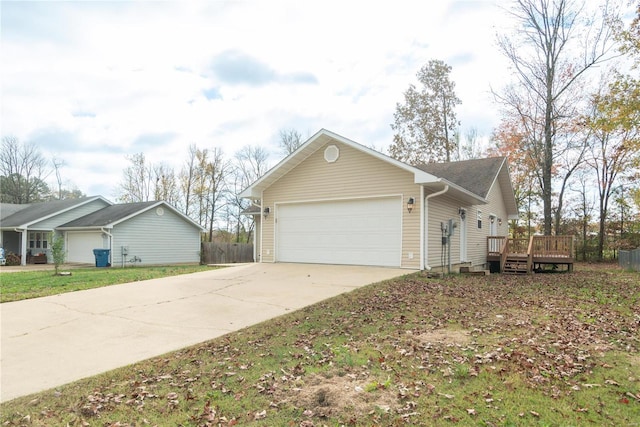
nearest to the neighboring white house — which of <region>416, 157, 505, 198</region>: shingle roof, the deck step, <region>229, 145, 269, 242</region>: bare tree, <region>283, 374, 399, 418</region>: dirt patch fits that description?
→ <region>229, 145, 269, 242</region>: bare tree

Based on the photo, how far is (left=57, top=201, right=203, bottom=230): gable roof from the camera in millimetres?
20564

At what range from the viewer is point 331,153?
13.0 m

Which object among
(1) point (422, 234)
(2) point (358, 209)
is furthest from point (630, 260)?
(2) point (358, 209)

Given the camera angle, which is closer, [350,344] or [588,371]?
[588,371]

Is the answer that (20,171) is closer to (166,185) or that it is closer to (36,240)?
(166,185)

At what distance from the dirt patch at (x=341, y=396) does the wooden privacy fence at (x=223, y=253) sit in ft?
71.7

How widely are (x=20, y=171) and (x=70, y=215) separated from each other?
1851 cm

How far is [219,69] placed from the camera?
13.2 meters

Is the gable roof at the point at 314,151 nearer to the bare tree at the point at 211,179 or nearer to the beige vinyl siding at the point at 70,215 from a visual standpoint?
the beige vinyl siding at the point at 70,215

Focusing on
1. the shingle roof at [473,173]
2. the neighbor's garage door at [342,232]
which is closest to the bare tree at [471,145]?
the shingle roof at [473,173]

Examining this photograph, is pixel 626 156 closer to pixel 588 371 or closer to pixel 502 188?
pixel 502 188

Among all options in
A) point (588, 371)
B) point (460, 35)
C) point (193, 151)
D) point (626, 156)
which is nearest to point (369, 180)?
point (460, 35)

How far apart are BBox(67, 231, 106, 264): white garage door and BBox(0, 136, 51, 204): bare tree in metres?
19.4

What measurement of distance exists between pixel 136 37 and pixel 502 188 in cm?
1752
